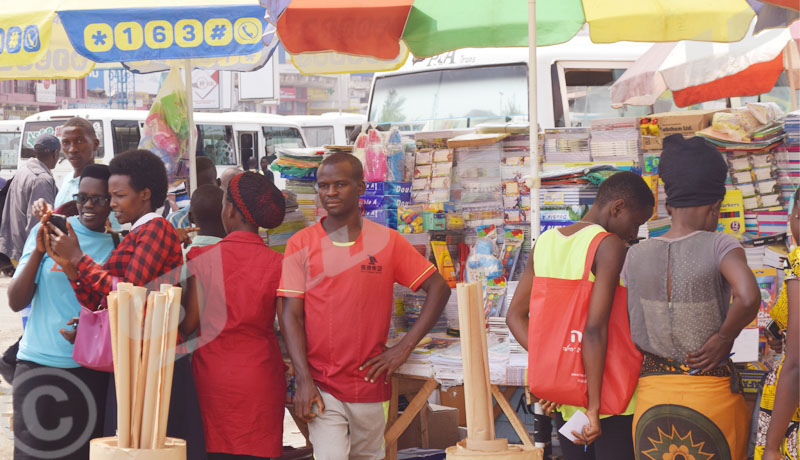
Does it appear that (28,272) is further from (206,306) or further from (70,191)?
(70,191)

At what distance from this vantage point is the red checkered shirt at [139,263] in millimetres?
3039

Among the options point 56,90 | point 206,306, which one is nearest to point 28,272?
point 206,306

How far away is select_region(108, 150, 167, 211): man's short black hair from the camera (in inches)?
130

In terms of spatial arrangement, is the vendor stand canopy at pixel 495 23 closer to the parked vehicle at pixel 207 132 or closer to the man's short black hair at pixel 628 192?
the man's short black hair at pixel 628 192

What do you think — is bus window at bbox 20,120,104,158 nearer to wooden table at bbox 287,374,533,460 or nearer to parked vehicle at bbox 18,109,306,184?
parked vehicle at bbox 18,109,306,184

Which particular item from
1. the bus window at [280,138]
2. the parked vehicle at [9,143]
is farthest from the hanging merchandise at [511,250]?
the parked vehicle at [9,143]

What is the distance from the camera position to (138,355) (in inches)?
77.9

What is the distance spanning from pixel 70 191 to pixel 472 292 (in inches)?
138

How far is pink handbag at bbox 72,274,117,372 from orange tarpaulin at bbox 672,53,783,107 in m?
6.18

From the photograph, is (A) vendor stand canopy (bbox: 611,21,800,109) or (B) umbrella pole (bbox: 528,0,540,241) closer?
(B) umbrella pole (bbox: 528,0,540,241)

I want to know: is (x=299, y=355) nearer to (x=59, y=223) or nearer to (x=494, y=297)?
(x=59, y=223)

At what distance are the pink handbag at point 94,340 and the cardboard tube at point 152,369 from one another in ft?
3.67

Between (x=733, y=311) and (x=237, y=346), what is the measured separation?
1.91m

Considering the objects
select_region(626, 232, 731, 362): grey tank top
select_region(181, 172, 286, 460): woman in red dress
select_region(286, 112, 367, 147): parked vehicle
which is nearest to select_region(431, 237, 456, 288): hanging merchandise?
select_region(181, 172, 286, 460): woman in red dress
